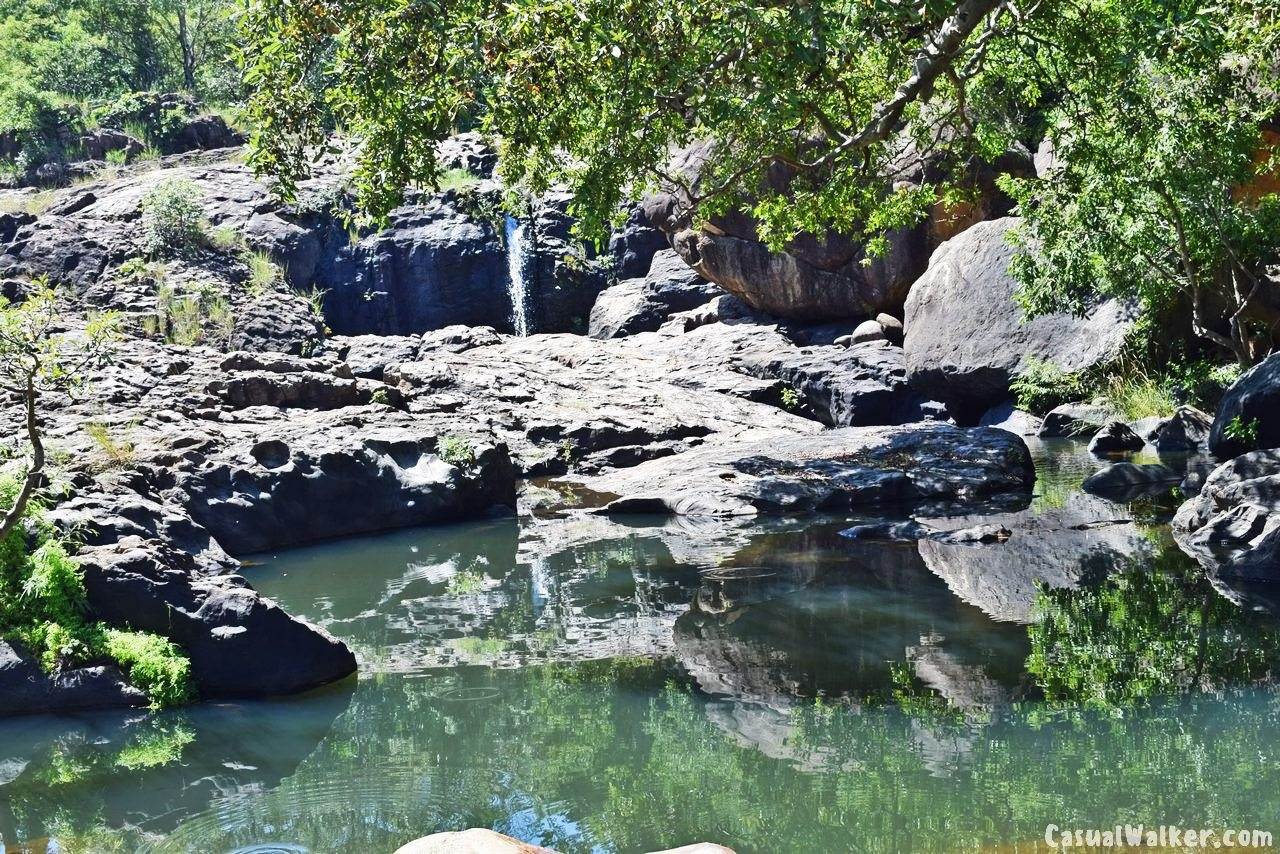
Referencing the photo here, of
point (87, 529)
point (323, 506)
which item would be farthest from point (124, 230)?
point (87, 529)

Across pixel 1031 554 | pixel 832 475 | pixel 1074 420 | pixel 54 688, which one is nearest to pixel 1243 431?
pixel 1031 554

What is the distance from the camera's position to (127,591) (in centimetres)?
751

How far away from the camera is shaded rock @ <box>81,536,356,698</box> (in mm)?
7406

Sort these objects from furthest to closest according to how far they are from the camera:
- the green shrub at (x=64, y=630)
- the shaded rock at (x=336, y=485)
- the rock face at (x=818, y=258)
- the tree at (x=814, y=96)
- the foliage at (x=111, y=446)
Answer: the rock face at (x=818, y=258)
the shaded rock at (x=336, y=485)
the foliage at (x=111, y=446)
the tree at (x=814, y=96)
the green shrub at (x=64, y=630)

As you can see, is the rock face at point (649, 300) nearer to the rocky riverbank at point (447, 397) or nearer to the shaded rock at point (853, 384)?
the rocky riverbank at point (447, 397)

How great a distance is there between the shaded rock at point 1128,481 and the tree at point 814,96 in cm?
257

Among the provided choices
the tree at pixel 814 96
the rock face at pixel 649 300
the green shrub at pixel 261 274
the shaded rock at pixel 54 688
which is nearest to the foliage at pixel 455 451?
the tree at pixel 814 96

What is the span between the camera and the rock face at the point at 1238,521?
30.1 ft

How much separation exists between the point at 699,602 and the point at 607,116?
4.71 m

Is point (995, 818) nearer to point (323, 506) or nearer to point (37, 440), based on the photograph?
point (37, 440)

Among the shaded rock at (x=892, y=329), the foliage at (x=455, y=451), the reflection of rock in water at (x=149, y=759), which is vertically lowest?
the shaded rock at (x=892, y=329)

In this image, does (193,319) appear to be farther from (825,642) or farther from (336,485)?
(825,642)

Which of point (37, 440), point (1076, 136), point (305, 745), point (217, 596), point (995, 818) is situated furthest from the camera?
point (1076, 136)

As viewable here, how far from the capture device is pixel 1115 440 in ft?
54.5
